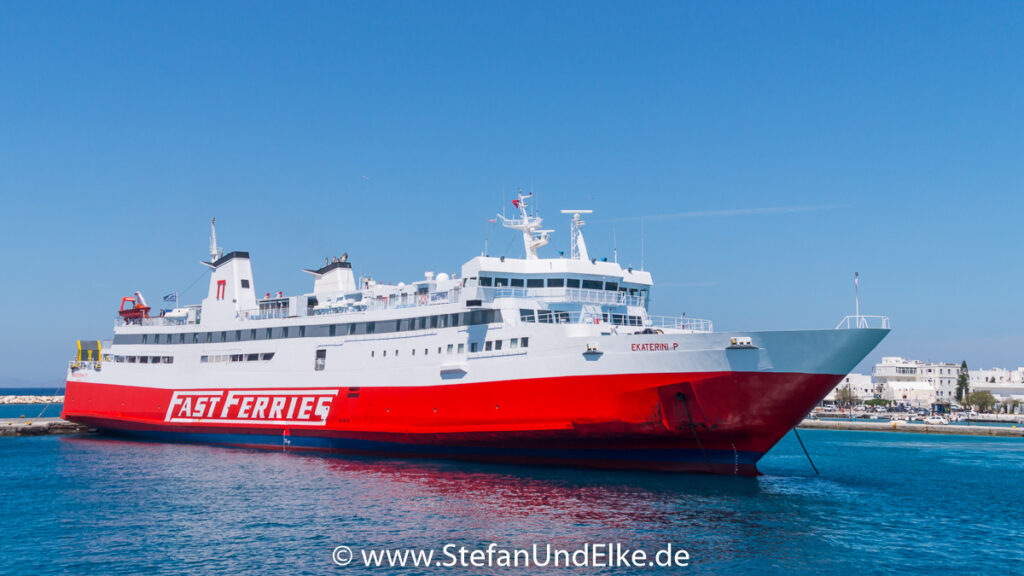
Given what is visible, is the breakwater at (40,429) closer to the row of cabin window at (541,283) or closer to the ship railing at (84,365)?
the ship railing at (84,365)

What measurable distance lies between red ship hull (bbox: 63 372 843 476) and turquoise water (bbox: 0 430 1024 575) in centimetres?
78

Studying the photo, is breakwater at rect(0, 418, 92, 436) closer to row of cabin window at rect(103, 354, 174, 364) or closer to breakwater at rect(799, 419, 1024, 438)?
row of cabin window at rect(103, 354, 174, 364)

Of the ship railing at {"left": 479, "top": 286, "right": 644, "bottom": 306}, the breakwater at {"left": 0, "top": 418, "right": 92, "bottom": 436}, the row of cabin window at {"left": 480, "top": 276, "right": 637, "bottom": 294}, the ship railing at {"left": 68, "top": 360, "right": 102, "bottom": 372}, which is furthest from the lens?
the breakwater at {"left": 0, "top": 418, "right": 92, "bottom": 436}

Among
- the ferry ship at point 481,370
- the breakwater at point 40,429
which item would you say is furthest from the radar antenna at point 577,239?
the breakwater at point 40,429

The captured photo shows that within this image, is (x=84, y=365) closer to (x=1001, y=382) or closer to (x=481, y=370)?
(x=481, y=370)

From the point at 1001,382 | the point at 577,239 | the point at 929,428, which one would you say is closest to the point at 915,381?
the point at 1001,382

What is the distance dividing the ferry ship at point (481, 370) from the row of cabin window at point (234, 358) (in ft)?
0.22

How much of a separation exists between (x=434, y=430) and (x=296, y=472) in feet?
17.1

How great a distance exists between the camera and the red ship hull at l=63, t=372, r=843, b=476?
24297 mm

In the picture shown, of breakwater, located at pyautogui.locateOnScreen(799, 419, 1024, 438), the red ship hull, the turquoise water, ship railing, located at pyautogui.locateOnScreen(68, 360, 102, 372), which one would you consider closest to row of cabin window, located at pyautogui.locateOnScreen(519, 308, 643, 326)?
the red ship hull

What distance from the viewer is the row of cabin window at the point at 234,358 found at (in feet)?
121

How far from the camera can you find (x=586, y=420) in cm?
2619

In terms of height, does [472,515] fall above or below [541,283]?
below

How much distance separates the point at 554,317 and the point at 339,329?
10736 mm
